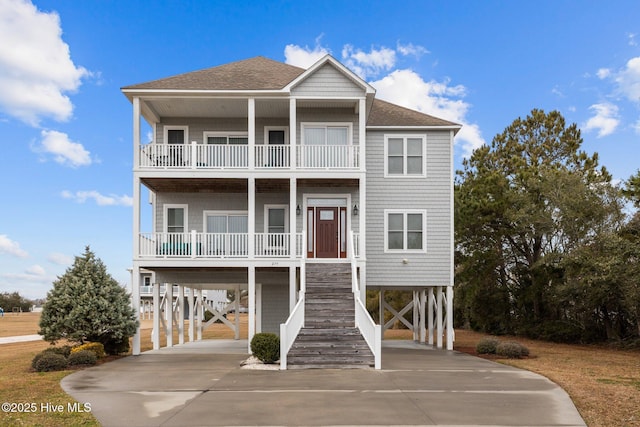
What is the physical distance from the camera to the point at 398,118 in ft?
80.3

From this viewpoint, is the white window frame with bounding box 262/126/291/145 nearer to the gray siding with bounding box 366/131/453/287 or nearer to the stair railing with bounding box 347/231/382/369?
the gray siding with bounding box 366/131/453/287

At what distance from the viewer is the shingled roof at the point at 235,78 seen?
2173 cm

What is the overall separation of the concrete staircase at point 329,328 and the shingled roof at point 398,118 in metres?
6.12

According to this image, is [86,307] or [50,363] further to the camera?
[86,307]

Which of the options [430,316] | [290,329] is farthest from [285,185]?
[430,316]

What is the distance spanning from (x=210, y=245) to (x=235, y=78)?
6.13 m

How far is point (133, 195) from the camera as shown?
21.5 metres

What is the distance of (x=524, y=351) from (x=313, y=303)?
23.1 ft

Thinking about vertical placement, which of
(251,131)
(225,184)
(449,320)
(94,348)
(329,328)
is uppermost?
(251,131)

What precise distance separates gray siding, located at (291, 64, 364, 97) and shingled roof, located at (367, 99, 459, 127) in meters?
2.20

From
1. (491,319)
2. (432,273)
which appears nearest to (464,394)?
(432,273)

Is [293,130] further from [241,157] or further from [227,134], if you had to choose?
[227,134]

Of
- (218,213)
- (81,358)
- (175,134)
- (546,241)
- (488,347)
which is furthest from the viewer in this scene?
(546,241)

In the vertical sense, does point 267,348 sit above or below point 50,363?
above
